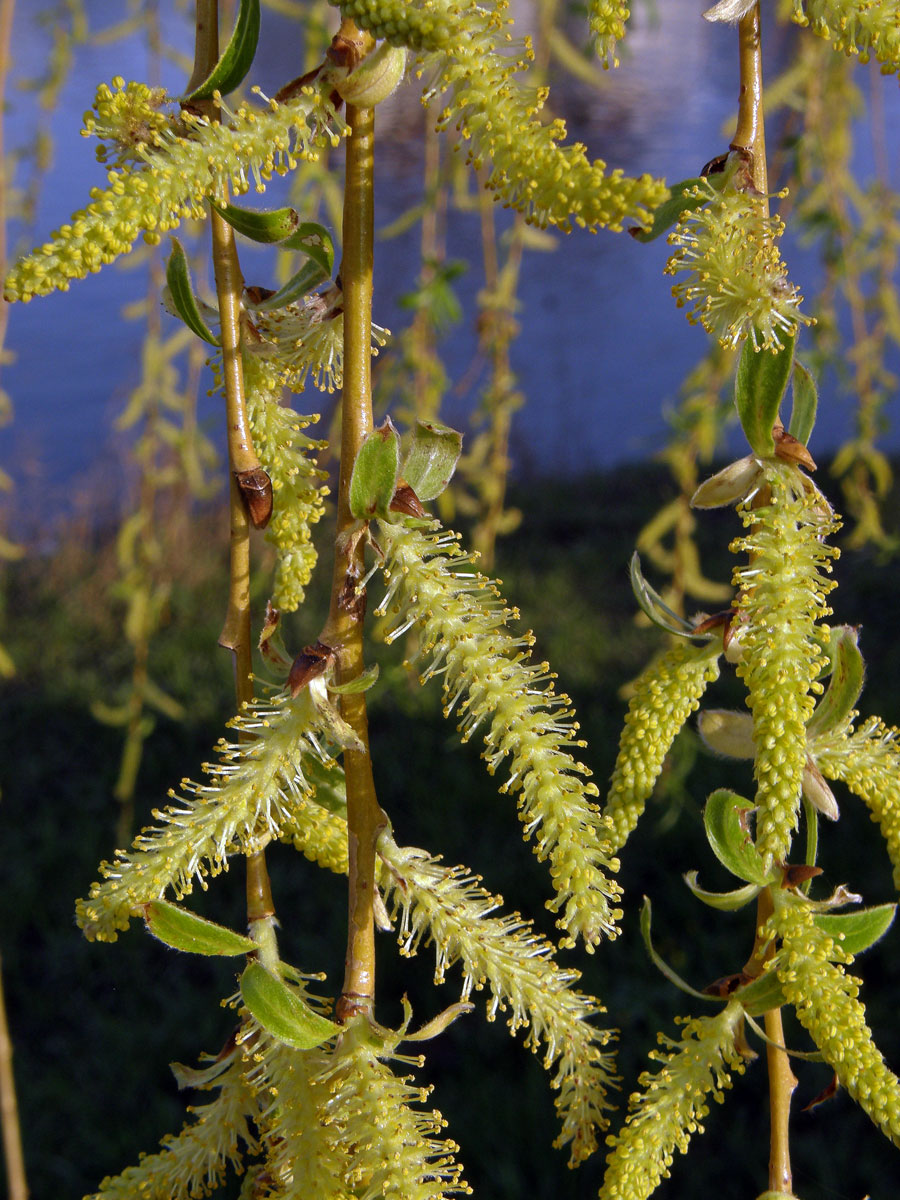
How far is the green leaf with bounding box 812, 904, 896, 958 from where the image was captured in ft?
1.56

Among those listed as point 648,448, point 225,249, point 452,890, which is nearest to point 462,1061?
point 452,890

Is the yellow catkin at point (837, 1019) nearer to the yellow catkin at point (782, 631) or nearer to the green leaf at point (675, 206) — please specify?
the yellow catkin at point (782, 631)

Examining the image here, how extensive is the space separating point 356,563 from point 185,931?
→ 0.16m

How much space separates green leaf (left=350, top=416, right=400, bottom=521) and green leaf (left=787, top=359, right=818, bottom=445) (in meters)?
0.19

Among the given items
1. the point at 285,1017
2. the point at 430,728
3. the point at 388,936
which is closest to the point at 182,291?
the point at 285,1017

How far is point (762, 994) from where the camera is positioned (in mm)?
479

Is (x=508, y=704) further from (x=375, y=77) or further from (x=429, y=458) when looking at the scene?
(x=375, y=77)

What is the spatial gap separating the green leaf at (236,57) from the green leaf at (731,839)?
0.34m

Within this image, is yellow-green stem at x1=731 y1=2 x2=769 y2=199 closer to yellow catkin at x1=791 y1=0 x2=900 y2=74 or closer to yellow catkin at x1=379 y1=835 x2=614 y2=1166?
yellow catkin at x1=791 y1=0 x2=900 y2=74

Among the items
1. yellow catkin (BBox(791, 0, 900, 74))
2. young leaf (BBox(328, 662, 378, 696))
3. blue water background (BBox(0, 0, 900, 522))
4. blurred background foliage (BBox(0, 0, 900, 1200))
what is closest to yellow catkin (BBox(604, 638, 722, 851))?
young leaf (BBox(328, 662, 378, 696))

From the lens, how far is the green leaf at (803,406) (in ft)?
1.60

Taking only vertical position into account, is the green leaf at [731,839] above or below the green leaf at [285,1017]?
above

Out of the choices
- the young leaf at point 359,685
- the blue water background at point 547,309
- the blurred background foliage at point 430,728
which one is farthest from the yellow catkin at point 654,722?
the blue water background at point 547,309

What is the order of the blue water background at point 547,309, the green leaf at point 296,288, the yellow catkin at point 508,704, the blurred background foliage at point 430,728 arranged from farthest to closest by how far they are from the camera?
the blue water background at point 547,309
the blurred background foliage at point 430,728
the green leaf at point 296,288
the yellow catkin at point 508,704
